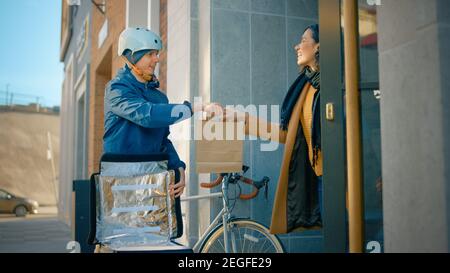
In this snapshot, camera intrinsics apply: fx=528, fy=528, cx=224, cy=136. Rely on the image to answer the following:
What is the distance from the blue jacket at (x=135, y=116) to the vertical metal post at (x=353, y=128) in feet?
2.72

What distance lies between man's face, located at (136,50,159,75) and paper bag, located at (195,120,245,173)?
59 centimetres

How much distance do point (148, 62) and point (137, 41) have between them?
0.13 m

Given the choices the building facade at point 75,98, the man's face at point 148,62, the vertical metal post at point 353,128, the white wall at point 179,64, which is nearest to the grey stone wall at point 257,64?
the white wall at point 179,64

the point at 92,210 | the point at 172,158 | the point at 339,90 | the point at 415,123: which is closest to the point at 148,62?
the point at 172,158

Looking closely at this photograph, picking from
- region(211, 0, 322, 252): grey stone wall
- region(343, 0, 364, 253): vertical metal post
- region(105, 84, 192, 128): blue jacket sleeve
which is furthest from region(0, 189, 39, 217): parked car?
region(343, 0, 364, 253): vertical metal post

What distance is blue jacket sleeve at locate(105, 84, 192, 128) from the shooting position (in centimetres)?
276

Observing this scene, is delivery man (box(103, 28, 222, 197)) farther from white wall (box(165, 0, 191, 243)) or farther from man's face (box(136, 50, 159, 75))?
white wall (box(165, 0, 191, 243))

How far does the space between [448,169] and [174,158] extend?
1.51 m

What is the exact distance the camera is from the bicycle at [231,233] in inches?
132

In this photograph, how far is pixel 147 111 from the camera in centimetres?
277

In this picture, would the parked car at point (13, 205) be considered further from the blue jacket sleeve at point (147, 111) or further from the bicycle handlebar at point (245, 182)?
the blue jacket sleeve at point (147, 111)
